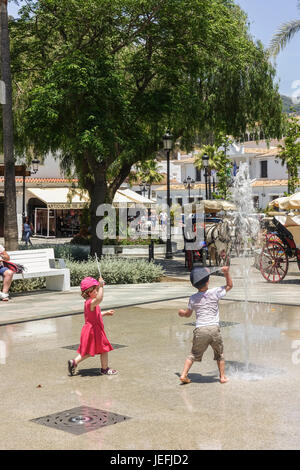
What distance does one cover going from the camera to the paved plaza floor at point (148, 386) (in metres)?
4.84

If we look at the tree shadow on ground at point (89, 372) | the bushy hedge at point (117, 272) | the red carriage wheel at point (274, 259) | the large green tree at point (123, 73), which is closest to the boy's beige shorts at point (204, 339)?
the tree shadow on ground at point (89, 372)

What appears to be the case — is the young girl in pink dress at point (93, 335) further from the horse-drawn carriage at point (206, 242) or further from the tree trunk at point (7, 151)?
the horse-drawn carriage at point (206, 242)

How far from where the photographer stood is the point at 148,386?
637 cm

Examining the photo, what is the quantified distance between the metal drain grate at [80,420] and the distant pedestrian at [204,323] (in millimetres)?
1221

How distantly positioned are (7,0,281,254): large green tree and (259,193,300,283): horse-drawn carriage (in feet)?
15.2

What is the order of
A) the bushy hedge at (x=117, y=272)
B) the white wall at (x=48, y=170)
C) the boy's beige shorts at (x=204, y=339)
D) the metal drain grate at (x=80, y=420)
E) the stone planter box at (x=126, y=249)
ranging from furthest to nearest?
1. the white wall at (x=48, y=170)
2. the stone planter box at (x=126, y=249)
3. the bushy hedge at (x=117, y=272)
4. the boy's beige shorts at (x=204, y=339)
5. the metal drain grate at (x=80, y=420)

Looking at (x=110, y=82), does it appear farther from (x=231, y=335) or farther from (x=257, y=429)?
(x=257, y=429)

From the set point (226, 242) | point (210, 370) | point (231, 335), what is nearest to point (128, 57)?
point (226, 242)

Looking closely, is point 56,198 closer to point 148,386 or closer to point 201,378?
point 201,378

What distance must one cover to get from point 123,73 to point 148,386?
13.5 meters

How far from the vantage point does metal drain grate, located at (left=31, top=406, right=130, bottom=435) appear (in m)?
5.10

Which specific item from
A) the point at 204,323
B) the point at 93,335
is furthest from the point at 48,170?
the point at 204,323

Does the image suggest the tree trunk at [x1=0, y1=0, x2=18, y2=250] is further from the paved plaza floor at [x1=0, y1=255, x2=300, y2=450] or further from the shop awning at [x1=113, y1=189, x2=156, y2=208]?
A: the shop awning at [x1=113, y1=189, x2=156, y2=208]

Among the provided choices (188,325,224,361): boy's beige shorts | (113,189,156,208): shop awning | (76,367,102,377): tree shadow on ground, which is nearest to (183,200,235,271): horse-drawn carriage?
(76,367,102,377): tree shadow on ground
